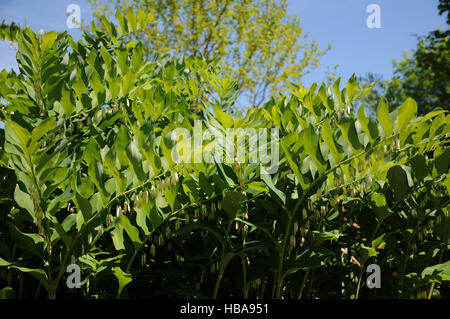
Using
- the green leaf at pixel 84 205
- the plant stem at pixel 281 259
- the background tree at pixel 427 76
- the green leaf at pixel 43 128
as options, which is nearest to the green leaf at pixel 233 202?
the plant stem at pixel 281 259

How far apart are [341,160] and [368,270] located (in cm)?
49

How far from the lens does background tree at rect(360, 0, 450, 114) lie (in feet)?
63.3

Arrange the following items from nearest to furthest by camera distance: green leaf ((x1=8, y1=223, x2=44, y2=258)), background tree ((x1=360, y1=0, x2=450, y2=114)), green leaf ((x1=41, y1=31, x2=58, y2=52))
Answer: green leaf ((x1=8, y1=223, x2=44, y2=258)) < green leaf ((x1=41, y1=31, x2=58, y2=52)) < background tree ((x1=360, y1=0, x2=450, y2=114))

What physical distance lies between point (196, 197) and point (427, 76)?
1163 inches

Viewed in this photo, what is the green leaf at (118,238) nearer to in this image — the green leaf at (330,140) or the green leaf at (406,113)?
the green leaf at (330,140)

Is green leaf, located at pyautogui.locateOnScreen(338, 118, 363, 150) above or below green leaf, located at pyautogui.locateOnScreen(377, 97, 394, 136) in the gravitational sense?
below

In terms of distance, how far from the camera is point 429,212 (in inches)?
54.1

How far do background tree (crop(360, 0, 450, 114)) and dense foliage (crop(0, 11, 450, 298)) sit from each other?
14.6 m

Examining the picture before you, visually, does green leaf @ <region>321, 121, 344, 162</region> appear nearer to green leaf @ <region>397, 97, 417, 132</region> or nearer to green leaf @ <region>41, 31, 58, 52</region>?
green leaf @ <region>397, 97, 417, 132</region>

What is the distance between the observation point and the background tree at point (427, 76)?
19.3m

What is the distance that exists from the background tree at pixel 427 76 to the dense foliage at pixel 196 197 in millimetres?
14603

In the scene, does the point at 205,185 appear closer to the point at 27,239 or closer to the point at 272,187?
the point at 272,187

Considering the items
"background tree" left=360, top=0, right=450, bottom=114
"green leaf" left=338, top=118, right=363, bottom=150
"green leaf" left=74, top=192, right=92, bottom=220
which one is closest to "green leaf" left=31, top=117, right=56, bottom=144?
"green leaf" left=74, top=192, right=92, bottom=220

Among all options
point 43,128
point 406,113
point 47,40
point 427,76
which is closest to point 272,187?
point 406,113
